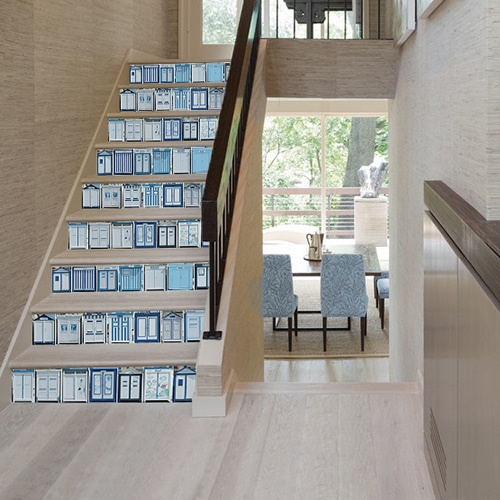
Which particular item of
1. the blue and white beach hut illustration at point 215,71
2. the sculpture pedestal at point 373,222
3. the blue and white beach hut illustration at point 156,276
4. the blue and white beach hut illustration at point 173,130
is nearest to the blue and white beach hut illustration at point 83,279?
the blue and white beach hut illustration at point 156,276

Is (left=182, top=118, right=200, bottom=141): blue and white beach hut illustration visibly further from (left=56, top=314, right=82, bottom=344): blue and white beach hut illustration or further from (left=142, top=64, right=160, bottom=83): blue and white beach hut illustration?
(left=56, top=314, right=82, bottom=344): blue and white beach hut illustration

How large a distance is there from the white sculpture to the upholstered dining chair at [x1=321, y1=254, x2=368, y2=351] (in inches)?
190

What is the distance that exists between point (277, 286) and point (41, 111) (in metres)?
4.65

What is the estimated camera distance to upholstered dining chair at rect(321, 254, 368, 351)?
858 centimetres

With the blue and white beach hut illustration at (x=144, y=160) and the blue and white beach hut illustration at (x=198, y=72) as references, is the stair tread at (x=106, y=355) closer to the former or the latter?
the blue and white beach hut illustration at (x=144, y=160)

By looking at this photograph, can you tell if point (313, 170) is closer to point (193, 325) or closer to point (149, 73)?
point (149, 73)

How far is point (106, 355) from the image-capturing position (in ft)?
13.3

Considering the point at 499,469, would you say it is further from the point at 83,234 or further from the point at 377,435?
the point at 83,234

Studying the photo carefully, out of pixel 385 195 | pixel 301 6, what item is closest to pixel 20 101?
pixel 301 6

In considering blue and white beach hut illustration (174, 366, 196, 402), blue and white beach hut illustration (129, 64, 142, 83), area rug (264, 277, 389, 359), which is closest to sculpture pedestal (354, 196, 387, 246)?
area rug (264, 277, 389, 359)

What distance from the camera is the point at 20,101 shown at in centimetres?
415

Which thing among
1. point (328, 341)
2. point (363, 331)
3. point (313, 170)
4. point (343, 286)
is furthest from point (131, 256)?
point (313, 170)

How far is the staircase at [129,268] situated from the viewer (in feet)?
12.9

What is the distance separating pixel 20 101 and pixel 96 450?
5.96 feet
